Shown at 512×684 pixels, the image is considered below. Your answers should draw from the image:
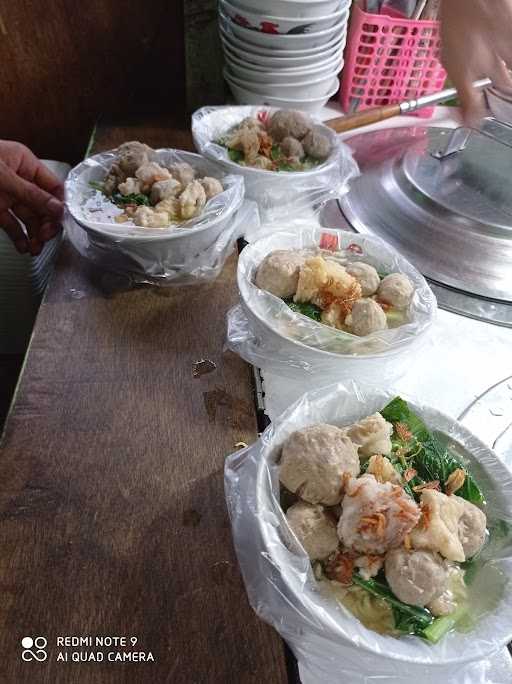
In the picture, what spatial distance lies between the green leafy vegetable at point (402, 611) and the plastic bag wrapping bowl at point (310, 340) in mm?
402

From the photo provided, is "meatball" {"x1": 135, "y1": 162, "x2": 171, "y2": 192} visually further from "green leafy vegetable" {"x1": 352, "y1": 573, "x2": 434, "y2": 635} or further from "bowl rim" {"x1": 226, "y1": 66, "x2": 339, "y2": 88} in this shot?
"green leafy vegetable" {"x1": 352, "y1": 573, "x2": 434, "y2": 635}

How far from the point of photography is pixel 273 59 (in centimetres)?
166

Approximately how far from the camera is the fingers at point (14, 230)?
139cm

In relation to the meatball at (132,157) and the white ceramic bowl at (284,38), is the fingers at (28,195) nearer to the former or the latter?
the meatball at (132,157)

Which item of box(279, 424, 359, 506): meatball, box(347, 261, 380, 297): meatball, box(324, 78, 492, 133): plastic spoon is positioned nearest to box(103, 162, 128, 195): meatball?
box(347, 261, 380, 297): meatball

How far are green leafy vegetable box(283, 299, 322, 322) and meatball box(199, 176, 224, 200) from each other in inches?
15.7

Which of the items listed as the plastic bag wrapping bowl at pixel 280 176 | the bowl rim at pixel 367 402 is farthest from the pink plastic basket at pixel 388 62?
the bowl rim at pixel 367 402

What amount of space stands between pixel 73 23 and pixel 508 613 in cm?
197

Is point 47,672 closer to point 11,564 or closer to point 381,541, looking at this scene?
point 11,564

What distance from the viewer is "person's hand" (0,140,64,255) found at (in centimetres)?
134

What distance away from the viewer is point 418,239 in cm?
142

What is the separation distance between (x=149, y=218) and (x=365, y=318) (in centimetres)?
55

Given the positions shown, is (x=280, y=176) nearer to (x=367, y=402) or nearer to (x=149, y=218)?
(x=149, y=218)

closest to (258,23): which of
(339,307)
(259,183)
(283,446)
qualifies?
(259,183)
